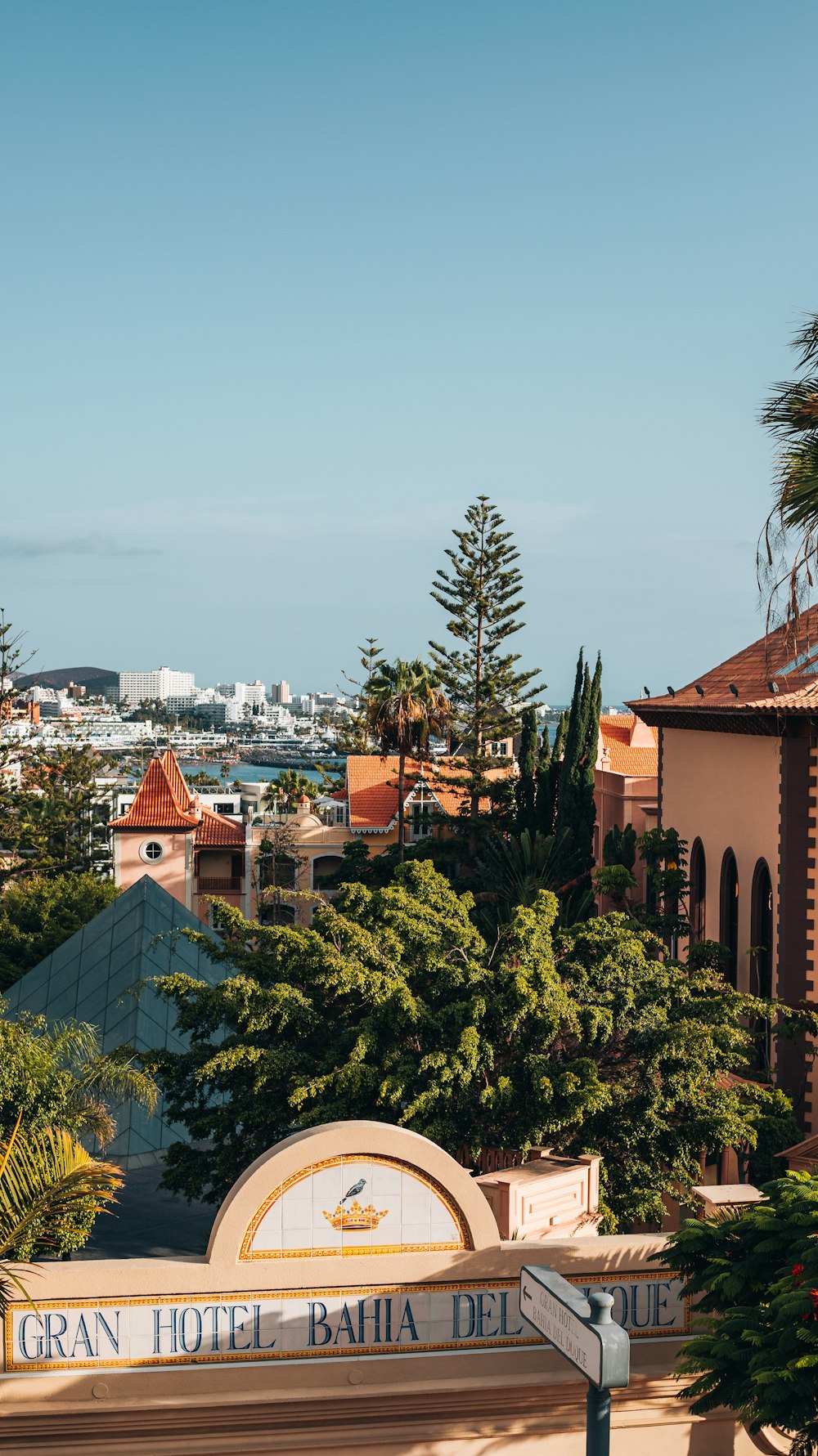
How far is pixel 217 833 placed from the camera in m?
48.4

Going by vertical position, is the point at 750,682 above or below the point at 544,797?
above

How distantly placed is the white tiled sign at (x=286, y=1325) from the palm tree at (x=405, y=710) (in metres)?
31.7

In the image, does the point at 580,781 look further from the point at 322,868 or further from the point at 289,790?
the point at 289,790

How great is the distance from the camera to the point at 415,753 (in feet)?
140

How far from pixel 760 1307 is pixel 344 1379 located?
2721 mm

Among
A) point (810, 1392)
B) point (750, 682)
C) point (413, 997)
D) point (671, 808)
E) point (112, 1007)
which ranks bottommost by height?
point (112, 1007)

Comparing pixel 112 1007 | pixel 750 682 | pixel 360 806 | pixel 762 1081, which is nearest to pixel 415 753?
pixel 360 806

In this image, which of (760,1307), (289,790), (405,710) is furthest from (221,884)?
(760,1307)

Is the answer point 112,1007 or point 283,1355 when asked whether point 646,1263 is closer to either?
point 283,1355

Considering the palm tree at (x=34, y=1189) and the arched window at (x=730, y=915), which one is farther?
the arched window at (x=730, y=915)

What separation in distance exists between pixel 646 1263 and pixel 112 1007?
1652cm

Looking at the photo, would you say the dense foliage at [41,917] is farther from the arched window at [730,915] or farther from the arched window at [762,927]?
the arched window at [762,927]

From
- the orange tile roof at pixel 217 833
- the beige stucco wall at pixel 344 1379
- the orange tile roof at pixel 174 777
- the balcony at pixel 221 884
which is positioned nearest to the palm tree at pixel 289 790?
the orange tile roof at pixel 217 833

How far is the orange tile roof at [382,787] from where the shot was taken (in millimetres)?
45719
